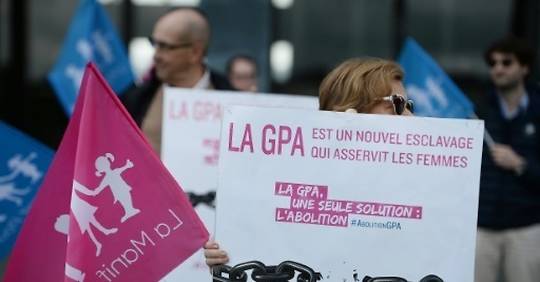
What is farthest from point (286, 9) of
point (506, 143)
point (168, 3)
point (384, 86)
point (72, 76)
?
point (384, 86)

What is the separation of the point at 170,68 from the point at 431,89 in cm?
150

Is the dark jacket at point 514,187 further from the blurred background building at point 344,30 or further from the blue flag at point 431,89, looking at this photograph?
the blurred background building at point 344,30

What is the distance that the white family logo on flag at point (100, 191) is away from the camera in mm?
3973

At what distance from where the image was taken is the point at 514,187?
703cm

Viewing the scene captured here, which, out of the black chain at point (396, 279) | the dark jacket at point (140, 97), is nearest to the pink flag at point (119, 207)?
the black chain at point (396, 279)

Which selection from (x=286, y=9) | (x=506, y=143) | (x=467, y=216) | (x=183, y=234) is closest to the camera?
(x=467, y=216)

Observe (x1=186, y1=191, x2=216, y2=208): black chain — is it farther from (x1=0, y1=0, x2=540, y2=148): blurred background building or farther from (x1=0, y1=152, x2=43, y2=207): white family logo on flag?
(x1=0, y1=0, x2=540, y2=148): blurred background building

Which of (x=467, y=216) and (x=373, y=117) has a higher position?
(x=373, y=117)

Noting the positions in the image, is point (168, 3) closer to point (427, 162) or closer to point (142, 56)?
point (142, 56)

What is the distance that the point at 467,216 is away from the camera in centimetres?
379

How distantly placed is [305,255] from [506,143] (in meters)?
3.49

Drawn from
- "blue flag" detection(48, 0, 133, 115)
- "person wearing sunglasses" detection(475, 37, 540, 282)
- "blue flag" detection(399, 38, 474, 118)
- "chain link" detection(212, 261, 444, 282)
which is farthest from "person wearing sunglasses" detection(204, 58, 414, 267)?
"blue flag" detection(48, 0, 133, 115)

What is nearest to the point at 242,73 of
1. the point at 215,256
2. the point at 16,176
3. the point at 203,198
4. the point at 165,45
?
the point at 165,45

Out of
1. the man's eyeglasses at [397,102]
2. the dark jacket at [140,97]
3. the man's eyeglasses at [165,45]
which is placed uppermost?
the man's eyeglasses at [165,45]
